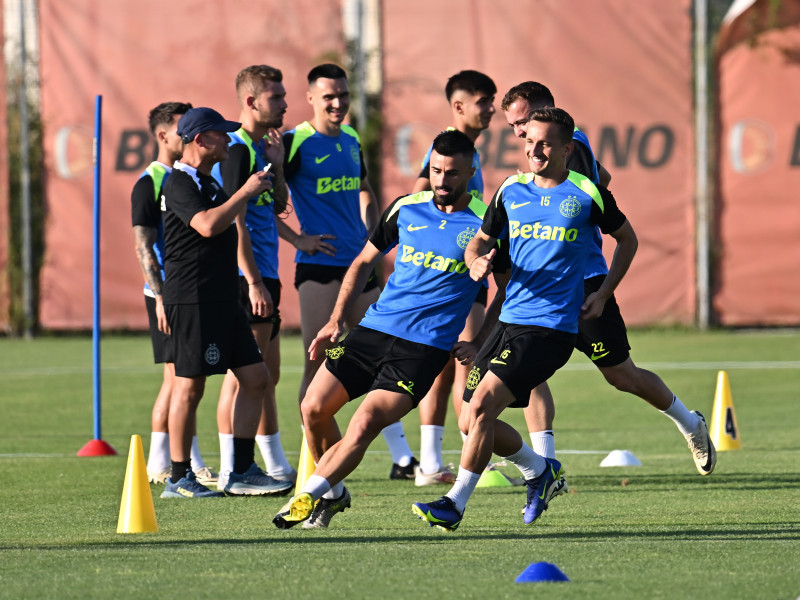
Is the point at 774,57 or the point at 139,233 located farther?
the point at 774,57

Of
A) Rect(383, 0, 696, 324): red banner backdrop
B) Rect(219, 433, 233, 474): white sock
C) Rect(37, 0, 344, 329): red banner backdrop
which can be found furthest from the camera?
Rect(37, 0, 344, 329): red banner backdrop

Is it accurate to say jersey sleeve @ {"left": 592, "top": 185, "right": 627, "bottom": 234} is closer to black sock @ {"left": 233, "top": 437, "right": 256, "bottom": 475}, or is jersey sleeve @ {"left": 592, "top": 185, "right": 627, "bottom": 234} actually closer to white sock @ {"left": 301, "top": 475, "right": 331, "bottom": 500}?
white sock @ {"left": 301, "top": 475, "right": 331, "bottom": 500}

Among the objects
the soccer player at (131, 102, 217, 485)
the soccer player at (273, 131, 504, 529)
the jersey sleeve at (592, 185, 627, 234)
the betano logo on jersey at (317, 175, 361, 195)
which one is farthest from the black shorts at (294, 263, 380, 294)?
the jersey sleeve at (592, 185, 627, 234)

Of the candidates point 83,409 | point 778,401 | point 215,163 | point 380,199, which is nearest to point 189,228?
point 215,163

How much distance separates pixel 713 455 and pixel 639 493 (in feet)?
1.89

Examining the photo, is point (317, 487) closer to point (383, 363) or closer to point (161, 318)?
point (383, 363)

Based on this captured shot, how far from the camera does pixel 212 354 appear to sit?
7516 mm

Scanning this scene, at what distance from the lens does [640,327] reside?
61.9 feet

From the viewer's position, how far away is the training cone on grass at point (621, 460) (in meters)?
8.85

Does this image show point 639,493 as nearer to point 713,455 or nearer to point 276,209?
point 713,455

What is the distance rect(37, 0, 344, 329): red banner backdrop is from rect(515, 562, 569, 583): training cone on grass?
46.9 feet

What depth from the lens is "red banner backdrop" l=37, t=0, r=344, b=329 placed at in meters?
19.2

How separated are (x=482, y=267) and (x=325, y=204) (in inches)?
106

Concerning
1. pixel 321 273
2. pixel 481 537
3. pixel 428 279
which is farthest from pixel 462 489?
pixel 321 273
